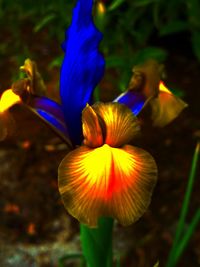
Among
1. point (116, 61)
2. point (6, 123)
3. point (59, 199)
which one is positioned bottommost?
point (59, 199)

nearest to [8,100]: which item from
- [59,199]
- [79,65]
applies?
[79,65]

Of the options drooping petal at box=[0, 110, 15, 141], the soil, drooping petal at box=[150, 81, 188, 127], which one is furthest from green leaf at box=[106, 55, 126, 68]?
drooping petal at box=[0, 110, 15, 141]

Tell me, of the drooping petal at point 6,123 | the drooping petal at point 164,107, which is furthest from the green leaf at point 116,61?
the drooping petal at point 6,123

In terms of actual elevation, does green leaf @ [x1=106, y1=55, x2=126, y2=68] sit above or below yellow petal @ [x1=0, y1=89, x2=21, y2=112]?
below

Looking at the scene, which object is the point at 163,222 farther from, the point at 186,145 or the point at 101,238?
the point at 101,238

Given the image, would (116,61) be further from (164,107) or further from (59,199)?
(164,107)

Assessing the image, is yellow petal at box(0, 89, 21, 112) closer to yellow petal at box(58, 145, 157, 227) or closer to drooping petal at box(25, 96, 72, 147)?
drooping petal at box(25, 96, 72, 147)
